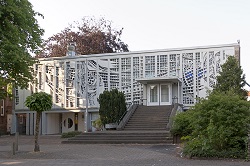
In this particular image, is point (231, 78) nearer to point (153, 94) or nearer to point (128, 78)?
point (153, 94)

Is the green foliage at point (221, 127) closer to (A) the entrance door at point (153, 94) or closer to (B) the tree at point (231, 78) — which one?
(B) the tree at point (231, 78)

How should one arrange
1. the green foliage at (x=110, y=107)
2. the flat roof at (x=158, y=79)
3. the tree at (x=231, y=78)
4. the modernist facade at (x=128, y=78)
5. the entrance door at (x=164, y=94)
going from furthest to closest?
the entrance door at (x=164, y=94), the modernist facade at (x=128, y=78), the flat roof at (x=158, y=79), the green foliage at (x=110, y=107), the tree at (x=231, y=78)

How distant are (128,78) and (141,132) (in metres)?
10.5

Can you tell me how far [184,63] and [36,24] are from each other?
1402cm

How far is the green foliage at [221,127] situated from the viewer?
1501 centimetres

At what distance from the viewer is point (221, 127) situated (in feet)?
49.2

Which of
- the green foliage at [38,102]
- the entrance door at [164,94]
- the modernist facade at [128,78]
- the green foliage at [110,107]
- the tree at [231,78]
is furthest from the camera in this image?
the entrance door at [164,94]

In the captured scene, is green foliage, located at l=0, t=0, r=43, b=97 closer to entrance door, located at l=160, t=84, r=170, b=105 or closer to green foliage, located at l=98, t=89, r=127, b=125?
green foliage, located at l=98, t=89, r=127, b=125

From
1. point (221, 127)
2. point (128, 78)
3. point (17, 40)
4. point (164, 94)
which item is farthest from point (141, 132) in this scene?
point (221, 127)

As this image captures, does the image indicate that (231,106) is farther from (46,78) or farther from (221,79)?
(46,78)

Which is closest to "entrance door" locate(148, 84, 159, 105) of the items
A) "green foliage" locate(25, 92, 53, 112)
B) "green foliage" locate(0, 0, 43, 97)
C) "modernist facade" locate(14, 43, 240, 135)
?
"modernist facade" locate(14, 43, 240, 135)

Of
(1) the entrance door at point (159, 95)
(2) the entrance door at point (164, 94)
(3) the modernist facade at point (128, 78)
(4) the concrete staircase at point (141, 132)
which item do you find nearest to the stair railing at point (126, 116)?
(4) the concrete staircase at point (141, 132)

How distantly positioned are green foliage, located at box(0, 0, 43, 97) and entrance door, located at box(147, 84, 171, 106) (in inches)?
490

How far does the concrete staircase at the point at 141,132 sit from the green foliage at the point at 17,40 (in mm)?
5393
